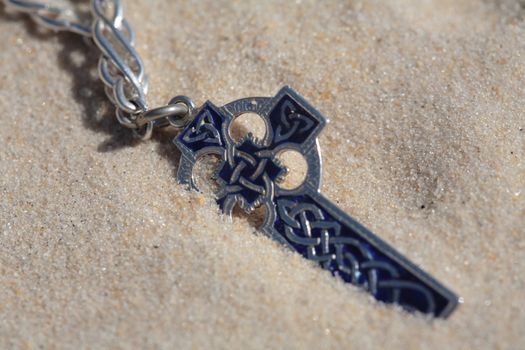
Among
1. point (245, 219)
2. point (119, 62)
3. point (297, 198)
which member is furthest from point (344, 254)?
point (119, 62)

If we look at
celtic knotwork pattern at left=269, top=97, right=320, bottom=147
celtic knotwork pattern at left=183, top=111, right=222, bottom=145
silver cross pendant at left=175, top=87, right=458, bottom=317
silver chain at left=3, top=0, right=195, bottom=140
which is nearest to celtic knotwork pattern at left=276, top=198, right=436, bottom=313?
silver cross pendant at left=175, top=87, right=458, bottom=317

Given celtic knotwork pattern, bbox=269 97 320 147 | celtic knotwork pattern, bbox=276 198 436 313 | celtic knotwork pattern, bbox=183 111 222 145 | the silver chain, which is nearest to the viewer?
celtic knotwork pattern, bbox=276 198 436 313

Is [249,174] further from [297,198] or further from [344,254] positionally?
[344,254]

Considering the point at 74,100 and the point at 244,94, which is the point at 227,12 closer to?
the point at 244,94

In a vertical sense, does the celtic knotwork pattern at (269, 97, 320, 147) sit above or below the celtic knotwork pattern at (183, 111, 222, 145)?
above

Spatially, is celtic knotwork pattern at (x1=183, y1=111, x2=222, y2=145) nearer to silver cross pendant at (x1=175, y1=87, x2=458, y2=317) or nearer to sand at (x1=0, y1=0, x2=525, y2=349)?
silver cross pendant at (x1=175, y1=87, x2=458, y2=317)

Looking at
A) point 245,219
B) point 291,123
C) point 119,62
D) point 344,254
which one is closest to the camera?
point 344,254

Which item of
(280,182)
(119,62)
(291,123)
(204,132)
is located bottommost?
(119,62)
